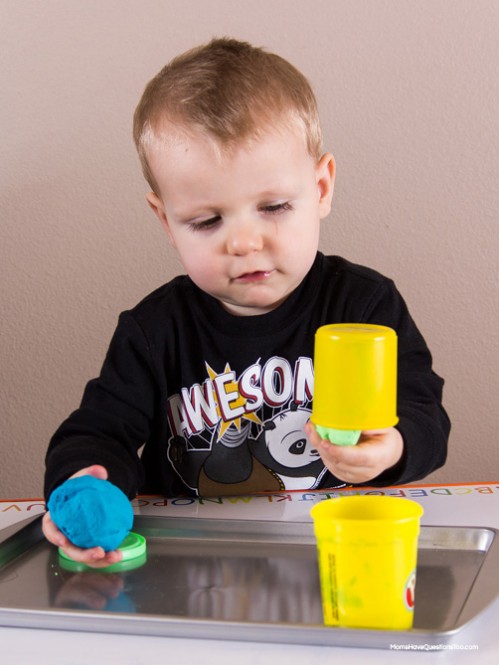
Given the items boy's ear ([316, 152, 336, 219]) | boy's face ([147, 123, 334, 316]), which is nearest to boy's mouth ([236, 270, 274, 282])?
boy's face ([147, 123, 334, 316])

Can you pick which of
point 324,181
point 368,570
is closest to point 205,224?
point 324,181

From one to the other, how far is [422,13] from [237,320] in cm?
59

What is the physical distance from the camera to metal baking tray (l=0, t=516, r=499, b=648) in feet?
1.99

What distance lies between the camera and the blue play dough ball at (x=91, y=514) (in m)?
0.75

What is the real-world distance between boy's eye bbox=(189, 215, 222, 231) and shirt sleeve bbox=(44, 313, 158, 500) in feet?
0.63

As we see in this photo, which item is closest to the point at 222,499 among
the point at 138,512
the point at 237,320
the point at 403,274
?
the point at 138,512

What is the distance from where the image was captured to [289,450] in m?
1.03

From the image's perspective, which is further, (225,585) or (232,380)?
(232,380)

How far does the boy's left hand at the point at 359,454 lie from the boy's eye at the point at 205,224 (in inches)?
9.6

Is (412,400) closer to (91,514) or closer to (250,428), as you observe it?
(250,428)

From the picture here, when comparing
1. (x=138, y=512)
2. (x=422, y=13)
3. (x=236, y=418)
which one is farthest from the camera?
(x=422, y=13)

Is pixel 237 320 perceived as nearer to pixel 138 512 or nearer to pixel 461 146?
pixel 138 512

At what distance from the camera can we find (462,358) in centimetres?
140

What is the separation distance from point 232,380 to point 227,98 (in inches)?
12.5
